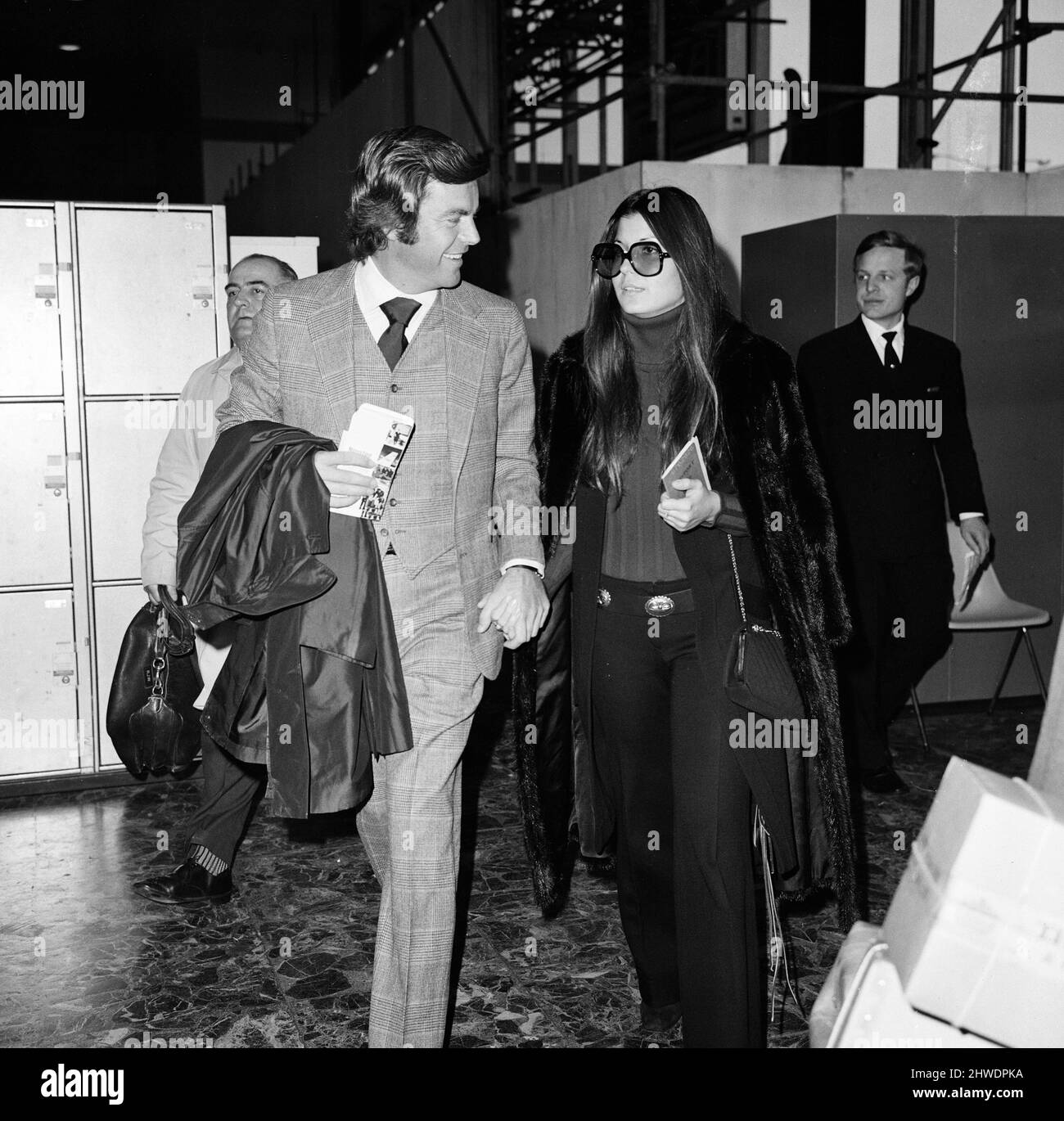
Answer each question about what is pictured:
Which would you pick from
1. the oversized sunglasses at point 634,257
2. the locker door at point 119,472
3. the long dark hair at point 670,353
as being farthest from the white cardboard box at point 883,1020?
the locker door at point 119,472

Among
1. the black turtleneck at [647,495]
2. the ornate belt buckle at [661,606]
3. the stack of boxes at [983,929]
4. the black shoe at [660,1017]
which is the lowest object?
the black shoe at [660,1017]

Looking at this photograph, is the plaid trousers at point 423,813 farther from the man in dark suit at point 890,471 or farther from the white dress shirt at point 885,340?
the white dress shirt at point 885,340

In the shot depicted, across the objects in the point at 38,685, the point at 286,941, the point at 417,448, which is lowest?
the point at 286,941

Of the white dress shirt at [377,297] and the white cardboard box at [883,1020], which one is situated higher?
the white dress shirt at [377,297]

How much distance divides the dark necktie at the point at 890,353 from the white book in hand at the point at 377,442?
3.42 meters

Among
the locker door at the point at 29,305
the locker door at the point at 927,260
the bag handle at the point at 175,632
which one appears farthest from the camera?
the locker door at the point at 927,260

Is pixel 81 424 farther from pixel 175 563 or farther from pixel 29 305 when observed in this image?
pixel 175 563

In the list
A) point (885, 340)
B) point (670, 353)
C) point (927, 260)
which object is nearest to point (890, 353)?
point (885, 340)

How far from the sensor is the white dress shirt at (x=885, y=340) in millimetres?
5363

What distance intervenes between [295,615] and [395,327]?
0.61 meters

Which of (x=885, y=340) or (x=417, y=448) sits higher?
(x=885, y=340)

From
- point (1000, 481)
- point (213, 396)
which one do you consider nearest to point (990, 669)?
point (1000, 481)

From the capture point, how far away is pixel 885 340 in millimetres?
5398

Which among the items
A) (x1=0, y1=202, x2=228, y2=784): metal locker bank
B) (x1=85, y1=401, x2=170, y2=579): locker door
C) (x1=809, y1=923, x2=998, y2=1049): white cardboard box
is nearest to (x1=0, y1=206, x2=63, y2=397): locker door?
(x1=0, y1=202, x2=228, y2=784): metal locker bank
